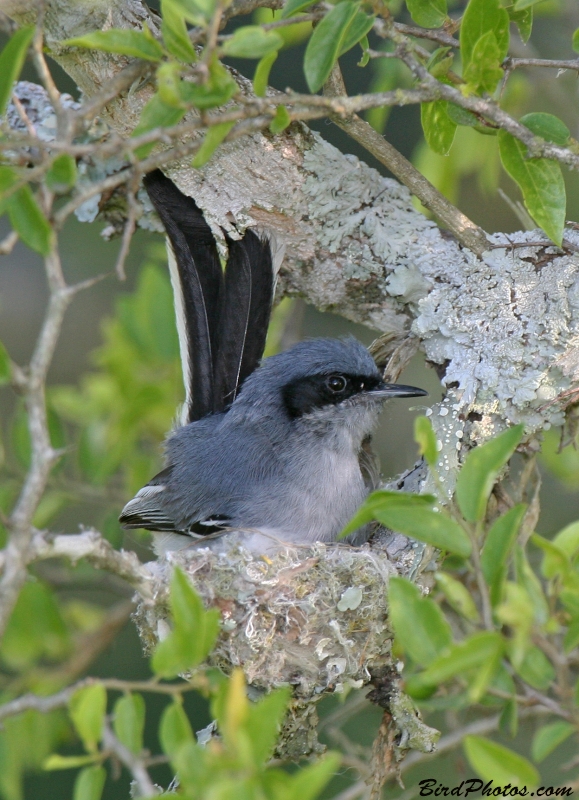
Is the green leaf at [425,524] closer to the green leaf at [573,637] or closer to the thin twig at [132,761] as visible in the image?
the green leaf at [573,637]

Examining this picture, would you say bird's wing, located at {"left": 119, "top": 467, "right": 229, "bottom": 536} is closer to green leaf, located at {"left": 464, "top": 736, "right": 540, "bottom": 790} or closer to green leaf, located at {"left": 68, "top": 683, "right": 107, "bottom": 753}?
green leaf, located at {"left": 68, "top": 683, "right": 107, "bottom": 753}

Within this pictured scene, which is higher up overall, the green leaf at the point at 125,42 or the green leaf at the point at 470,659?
the green leaf at the point at 125,42

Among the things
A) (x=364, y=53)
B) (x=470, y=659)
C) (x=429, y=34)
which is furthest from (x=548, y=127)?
(x=470, y=659)

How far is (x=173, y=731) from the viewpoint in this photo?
3.98ft

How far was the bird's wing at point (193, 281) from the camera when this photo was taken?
8.02ft

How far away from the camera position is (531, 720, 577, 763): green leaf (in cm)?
117

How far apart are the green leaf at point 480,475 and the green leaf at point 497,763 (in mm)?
330

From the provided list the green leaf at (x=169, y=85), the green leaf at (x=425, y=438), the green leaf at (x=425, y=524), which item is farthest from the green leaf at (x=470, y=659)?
the green leaf at (x=169, y=85)

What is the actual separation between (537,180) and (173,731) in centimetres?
148

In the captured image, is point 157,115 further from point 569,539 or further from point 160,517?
point 160,517

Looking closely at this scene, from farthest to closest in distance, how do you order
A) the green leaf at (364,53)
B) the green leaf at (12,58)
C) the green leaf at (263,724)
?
1. the green leaf at (364,53)
2. the green leaf at (12,58)
3. the green leaf at (263,724)

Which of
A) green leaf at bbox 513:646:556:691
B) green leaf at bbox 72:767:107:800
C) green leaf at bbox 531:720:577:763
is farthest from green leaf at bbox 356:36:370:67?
green leaf at bbox 72:767:107:800

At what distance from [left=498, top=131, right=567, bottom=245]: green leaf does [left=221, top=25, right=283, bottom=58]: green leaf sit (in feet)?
2.57

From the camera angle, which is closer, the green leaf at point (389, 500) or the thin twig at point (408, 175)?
the green leaf at point (389, 500)
